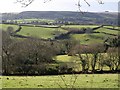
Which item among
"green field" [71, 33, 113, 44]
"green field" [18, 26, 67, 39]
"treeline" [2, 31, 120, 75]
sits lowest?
"green field" [71, 33, 113, 44]

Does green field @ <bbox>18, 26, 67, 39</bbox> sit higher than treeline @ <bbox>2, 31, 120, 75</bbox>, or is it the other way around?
treeline @ <bbox>2, 31, 120, 75</bbox>

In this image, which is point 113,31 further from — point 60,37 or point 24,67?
point 24,67

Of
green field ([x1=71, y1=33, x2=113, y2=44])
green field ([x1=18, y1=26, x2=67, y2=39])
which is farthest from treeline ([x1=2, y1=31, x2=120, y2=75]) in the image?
green field ([x1=18, y1=26, x2=67, y2=39])

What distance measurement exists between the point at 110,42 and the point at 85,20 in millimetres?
79587

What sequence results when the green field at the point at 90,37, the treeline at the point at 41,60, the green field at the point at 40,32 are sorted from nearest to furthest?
the treeline at the point at 41,60 → the green field at the point at 90,37 → the green field at the point at 40,32

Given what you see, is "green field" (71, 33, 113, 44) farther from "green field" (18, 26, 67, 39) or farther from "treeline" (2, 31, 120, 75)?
"treeline" (2, 31, 120, 75)

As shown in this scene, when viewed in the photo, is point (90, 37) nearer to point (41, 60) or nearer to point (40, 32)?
point (40, 32)

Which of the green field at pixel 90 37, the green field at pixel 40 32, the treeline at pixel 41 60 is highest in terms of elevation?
the treeline at pixel 41 60

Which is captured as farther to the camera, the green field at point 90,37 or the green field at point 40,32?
the green field at point 40,32

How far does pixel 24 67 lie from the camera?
4672 centimetres

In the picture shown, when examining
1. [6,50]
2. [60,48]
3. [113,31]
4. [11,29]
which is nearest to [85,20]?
[113,31]

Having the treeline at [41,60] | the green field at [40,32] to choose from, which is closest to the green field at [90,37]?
the green field at [40,32]

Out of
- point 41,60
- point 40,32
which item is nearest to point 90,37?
point 40,32

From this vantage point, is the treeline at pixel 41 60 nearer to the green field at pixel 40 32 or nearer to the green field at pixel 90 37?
the green field at pixel 90 37
